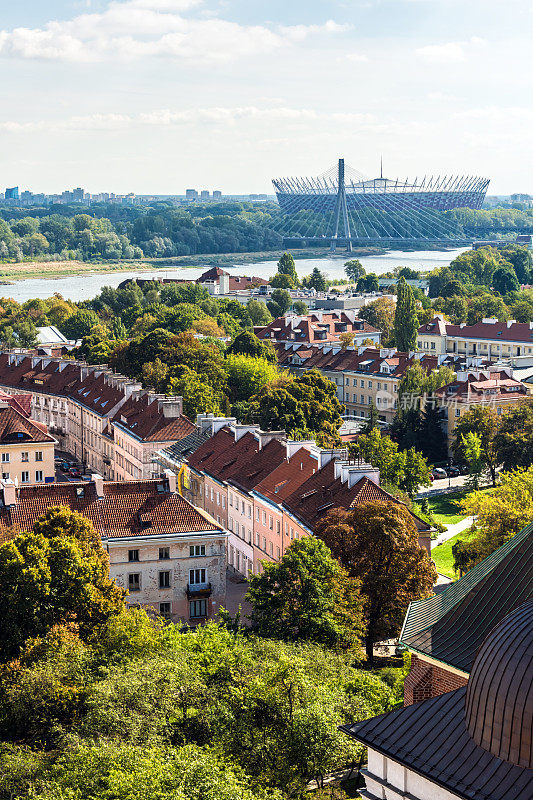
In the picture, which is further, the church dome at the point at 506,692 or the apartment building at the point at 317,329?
the apartment building at the point at 317,329

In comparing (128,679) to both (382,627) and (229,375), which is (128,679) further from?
(229,375)

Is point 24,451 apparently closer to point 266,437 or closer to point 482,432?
point 266,437

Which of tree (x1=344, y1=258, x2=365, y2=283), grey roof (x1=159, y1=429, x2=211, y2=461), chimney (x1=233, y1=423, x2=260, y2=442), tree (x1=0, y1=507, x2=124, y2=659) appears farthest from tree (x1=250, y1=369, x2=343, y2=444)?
tree (x1=344, y1=258, x2=365, y2=283)

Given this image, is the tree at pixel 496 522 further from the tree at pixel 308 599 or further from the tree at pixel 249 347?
the tree at pixel 249 347

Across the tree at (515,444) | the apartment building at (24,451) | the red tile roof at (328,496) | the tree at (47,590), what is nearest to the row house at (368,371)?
the tree at (515,444)

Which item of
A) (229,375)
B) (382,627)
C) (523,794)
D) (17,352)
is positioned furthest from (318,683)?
(17,352)

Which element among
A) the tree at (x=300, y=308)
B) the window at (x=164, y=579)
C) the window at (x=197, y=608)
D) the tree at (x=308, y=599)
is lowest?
the window at (x=197, y=608)

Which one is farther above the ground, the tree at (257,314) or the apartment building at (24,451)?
the tree at (257,314)
